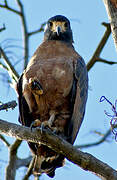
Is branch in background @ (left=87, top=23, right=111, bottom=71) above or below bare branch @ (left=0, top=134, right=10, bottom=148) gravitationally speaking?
above

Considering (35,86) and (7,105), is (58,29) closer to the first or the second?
(35,86)

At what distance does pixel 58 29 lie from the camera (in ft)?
19.7

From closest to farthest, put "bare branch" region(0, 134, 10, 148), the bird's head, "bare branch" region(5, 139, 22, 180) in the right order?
"bare branch" region(5, 139, 22, 180) → "bare branch" region(0, 134, 10, 148) → the bird's head

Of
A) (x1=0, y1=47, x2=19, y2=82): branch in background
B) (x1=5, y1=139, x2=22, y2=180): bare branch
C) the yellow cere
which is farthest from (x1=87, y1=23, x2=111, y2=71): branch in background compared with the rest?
(x1=5, y1=139, x2=22, y2=180): bare branch

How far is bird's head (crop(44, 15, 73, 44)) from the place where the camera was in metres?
6.11

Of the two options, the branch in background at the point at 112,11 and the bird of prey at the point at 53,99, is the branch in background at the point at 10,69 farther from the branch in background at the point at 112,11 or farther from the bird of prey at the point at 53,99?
the branch in background at the point at 112,11

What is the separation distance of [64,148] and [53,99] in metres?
1.47

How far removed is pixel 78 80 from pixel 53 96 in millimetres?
404

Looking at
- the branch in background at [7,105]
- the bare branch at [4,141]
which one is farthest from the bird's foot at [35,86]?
the bare branch at [4,141]

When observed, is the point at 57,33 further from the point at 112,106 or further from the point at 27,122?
the point at 112,106

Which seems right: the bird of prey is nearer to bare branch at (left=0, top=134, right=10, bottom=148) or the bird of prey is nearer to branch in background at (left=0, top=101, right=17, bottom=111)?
bare branch at (left=0, top=134, right=10, bottom=148)

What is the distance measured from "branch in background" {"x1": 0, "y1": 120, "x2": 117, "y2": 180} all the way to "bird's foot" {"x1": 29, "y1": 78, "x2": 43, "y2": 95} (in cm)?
90

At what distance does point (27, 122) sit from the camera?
5023 millimetres

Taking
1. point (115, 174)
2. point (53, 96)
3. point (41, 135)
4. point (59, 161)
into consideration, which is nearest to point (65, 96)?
point (53, 96)
